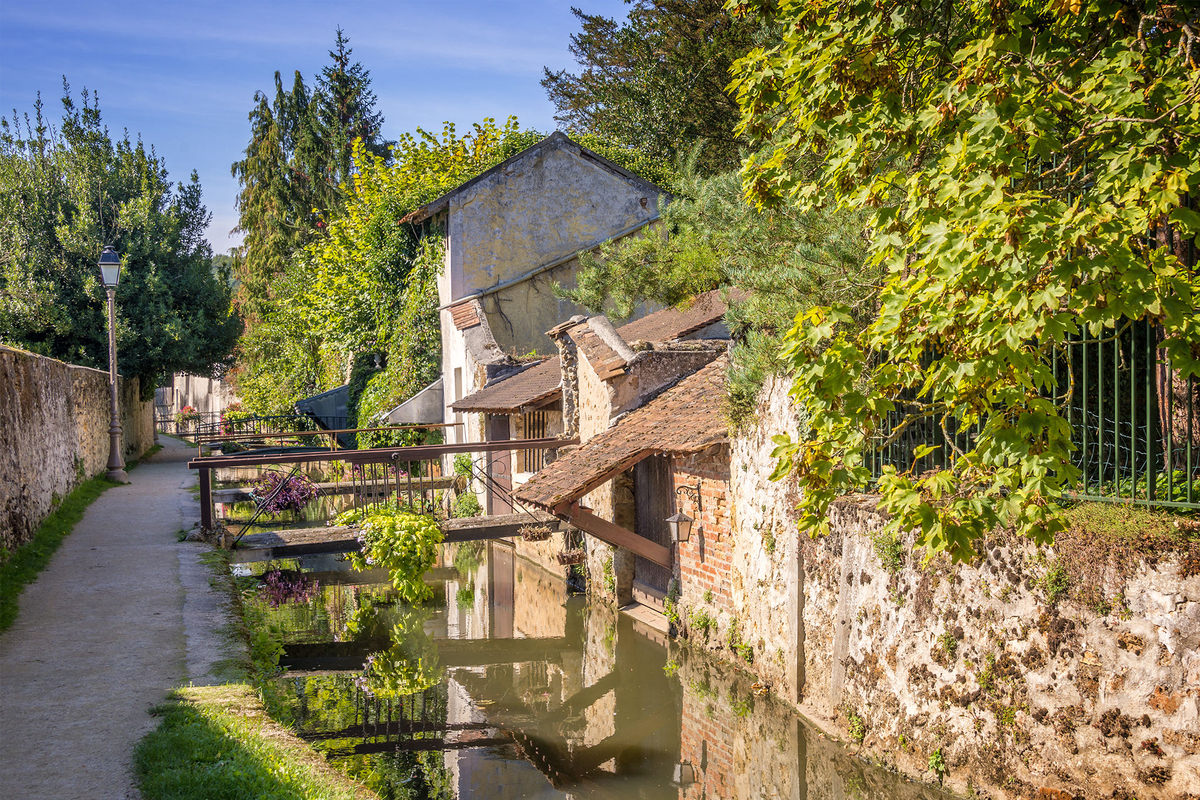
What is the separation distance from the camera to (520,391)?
1733 centimetres

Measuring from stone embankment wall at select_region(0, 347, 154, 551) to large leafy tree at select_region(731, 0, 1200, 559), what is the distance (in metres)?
10.2

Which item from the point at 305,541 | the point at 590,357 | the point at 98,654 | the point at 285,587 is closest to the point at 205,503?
the point at 305,541

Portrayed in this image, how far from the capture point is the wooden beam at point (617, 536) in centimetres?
1078

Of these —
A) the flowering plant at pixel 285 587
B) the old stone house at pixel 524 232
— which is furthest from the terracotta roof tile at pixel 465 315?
the flowering plant at pixel 285 587

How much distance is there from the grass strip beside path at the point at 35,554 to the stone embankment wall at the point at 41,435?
0.47 feet

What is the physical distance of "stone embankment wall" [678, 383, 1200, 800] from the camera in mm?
4988

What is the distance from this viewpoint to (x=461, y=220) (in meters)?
21.6

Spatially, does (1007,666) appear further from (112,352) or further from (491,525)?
(112,352)

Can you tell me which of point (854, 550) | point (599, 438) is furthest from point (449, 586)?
point (854, 550)

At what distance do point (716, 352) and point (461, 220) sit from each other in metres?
10.3

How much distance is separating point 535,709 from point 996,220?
770cm

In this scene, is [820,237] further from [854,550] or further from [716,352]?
[716,352]

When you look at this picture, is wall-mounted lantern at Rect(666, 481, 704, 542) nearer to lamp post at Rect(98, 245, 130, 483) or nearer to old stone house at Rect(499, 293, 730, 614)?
old stone house at Rect(499, 293, 730, 614)

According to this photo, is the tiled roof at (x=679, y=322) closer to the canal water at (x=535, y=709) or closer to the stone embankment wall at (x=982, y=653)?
the canal water at (x=535, y=709)
